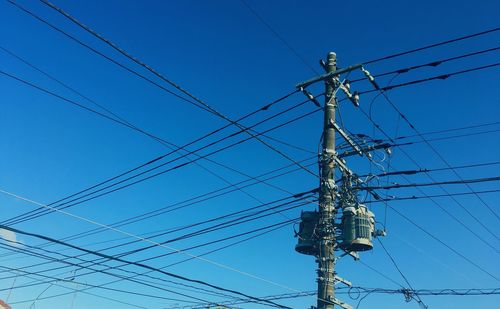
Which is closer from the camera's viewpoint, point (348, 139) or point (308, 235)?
point (308, 235)

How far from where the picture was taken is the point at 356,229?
13.3m

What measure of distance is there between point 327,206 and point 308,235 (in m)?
1.06

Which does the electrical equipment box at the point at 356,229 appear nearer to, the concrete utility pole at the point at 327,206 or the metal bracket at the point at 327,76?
the concrete utility pole at the point at 327,206

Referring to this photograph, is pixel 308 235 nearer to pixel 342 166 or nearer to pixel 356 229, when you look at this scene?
pixel 356 229

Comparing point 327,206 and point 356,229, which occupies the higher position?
point 327,206

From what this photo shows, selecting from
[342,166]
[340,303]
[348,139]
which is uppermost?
[348,139]

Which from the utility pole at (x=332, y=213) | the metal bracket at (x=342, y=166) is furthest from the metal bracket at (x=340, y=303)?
the metal bracket at (x=342, y=166)

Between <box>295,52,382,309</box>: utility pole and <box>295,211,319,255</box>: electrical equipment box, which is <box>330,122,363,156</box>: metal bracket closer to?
<box>295,52,382,309</box>: utility pole

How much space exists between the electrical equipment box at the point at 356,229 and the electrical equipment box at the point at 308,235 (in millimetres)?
835

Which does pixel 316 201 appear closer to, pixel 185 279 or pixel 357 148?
pixel 357 148

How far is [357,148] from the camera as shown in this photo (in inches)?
598

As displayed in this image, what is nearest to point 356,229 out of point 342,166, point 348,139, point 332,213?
point 332,213

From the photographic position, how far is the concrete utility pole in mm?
12875

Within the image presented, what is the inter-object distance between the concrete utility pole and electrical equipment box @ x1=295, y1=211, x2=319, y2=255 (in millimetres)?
220
